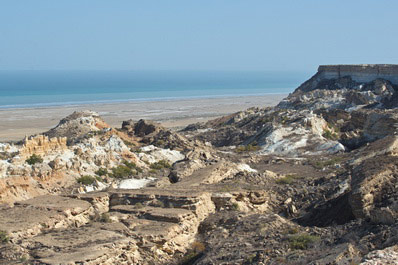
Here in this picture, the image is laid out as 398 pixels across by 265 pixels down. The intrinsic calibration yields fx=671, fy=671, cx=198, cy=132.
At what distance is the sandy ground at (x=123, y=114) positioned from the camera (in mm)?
60906

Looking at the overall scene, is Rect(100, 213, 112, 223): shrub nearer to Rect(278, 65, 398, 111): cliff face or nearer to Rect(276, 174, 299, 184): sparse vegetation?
Rect(276, 174, 299, 184): sparse vegetation

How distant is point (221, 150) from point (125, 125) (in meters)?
8.87

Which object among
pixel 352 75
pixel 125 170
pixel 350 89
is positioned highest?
pixel 352 75

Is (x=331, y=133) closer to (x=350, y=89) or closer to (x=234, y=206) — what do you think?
(x=350, y=89)

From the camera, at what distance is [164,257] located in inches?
552

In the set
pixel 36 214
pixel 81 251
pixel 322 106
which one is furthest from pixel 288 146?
pixel 81 251

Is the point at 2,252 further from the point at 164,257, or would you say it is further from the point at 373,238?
the point at 373,238

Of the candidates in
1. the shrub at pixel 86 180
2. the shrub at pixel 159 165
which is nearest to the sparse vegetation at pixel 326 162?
the shrub at pixel 159 165

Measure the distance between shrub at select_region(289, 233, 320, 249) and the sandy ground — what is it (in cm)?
3997

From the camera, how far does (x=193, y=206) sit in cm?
1616

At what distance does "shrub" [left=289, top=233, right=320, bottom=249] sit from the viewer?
42.0 ft

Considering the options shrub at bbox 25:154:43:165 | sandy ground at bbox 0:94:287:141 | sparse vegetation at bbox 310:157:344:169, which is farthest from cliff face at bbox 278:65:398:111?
shrub at bbox 25:154:43:165

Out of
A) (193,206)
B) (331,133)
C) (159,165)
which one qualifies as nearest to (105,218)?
(193,206)

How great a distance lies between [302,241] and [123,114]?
63.7 m
